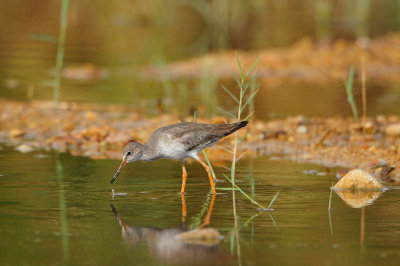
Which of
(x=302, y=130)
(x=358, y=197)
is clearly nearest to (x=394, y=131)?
(x=302, y=130)

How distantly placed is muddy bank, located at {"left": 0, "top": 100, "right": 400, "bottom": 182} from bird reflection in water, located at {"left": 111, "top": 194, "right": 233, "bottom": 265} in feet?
10.1

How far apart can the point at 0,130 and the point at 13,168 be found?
260cm

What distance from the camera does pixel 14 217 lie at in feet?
21.6

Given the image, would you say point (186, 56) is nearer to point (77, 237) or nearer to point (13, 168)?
point (13, 168)

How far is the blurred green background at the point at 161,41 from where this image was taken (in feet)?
45.3

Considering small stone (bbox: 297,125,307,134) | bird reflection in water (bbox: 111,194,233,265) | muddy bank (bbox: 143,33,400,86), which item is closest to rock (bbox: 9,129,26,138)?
small stone (bbox: 297,125,307,134)

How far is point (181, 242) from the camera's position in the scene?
5.80 metres

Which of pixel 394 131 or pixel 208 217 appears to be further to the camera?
pixel 394 131

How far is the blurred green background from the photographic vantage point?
543 inches

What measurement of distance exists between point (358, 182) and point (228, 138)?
2763mm

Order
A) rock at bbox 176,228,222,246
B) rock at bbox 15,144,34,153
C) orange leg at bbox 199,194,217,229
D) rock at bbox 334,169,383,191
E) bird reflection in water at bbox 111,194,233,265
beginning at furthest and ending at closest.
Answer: rock at bbox 15,144,34,153 → rock at bbox 334,169,383,191 → orange leg at bbox 199,194,217,229 → rock at bbox 176,228,222,246 → bird reflection in water at bbox 111,194,233,265

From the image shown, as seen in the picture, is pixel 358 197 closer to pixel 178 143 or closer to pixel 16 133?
pixel 178 143

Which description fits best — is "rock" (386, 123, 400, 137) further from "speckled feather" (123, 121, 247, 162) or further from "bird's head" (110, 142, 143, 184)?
"bird's head" (110, 142, 143, 184)

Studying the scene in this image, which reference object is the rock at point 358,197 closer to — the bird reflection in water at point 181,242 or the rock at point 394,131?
the bird reflection in water at point 181,242
